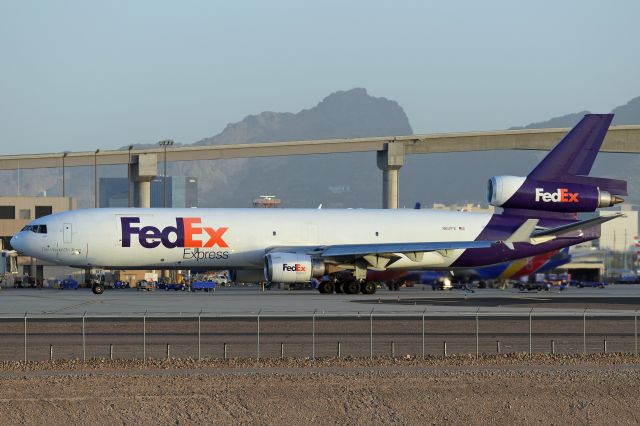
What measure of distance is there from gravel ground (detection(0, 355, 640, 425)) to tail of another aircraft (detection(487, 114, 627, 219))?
41.3 m

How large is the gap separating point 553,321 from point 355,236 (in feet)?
81.8

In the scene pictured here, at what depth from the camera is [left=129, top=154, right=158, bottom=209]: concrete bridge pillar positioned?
372 ft

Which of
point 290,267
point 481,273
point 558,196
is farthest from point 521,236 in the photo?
point 290,267

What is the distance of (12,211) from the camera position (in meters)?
122

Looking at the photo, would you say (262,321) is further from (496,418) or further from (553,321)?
(496,418)

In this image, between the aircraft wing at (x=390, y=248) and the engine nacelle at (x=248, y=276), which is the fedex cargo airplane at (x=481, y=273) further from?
the engine nacelle at (x=248, y=276)

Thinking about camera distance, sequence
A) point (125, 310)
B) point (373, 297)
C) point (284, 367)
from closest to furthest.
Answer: point (284, 367), point (125, 310), point (373, 297)

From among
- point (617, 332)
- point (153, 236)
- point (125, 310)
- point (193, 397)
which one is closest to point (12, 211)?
point (153, 236)

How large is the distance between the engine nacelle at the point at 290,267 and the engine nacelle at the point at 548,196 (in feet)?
45.2

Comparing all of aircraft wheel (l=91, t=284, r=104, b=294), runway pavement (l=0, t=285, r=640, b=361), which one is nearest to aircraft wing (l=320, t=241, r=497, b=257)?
runway pavement (l=0, t=285, r=640, b=361)

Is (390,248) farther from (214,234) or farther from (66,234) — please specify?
(66,234)

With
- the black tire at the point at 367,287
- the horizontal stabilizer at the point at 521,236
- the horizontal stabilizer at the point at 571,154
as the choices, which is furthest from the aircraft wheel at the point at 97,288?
the horizontal stabilizer at the point at 571,154

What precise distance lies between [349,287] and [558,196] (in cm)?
1459

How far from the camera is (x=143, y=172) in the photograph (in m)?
113
